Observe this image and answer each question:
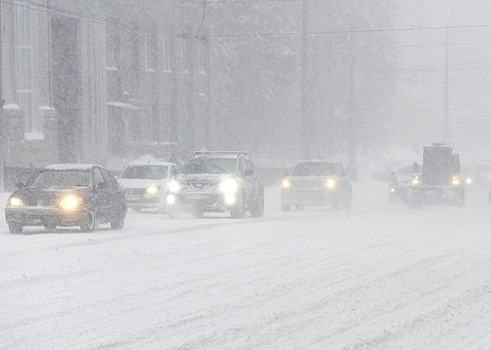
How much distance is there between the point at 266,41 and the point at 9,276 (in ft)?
233

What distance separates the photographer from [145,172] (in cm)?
3772

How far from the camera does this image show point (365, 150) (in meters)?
98.4

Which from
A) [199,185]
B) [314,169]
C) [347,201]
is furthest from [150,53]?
[199,185]

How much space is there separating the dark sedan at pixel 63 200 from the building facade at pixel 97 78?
29.0 feet

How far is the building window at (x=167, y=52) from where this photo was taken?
222 feet

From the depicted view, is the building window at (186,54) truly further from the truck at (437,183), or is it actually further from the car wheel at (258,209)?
the car wheel at (258,209)

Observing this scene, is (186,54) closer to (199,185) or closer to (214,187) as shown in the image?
(199,185)

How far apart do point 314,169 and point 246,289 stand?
26.3 meters

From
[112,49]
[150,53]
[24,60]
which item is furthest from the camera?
[150,53]

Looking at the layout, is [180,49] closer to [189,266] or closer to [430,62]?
[189,266]

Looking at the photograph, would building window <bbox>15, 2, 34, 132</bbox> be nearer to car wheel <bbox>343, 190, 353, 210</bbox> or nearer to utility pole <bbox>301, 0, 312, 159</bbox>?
utility pole <bbox>301, 0, 312, 159</bbox>

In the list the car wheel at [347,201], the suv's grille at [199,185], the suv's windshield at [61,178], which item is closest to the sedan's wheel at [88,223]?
the suv's windshield at [61,178]

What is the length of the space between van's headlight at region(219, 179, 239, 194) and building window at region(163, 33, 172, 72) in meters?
35.6

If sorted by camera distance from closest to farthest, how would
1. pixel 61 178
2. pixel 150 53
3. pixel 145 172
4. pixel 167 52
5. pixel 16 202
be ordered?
pixel 16 202 < pixel 61 178 < pixel 145 172 < pixel 150 53 < pixel 167 52
